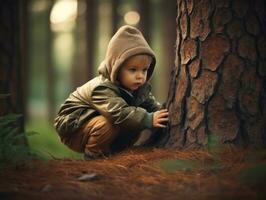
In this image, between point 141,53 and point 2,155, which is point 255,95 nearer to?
point 141,53

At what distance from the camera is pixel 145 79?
15.3 ft

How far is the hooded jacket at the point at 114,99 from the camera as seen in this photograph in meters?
4.36

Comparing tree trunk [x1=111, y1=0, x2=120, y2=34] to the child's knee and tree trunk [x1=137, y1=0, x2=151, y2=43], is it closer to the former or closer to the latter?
tree trunk [x1=137, y1=0, x2=151, y2=43]

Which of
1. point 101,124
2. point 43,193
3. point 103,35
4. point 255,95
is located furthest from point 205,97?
point 103,35

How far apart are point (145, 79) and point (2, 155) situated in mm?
1547

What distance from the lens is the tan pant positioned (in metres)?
4.53

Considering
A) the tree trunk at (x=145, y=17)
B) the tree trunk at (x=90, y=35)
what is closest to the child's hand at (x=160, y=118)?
the tree trunk at (x=145, y=17)

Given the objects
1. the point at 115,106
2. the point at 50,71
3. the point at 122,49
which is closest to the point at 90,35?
the point at 50,71

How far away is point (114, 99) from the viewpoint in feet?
14.4

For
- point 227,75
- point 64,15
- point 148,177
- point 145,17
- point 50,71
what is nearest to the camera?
point 148,177

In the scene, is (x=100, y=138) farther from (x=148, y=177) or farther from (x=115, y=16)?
(x=115, y=16)

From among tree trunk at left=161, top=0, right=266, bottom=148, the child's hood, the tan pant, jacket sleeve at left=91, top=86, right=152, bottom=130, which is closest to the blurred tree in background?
the tan pant

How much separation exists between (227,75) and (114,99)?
3.48ft

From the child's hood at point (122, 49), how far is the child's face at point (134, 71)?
0.06 m
